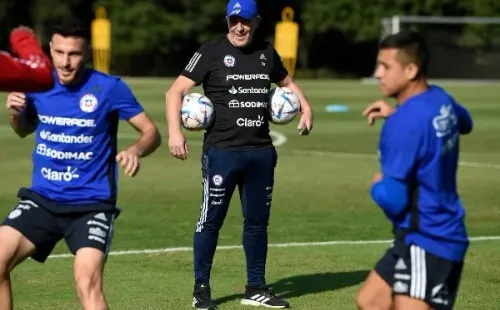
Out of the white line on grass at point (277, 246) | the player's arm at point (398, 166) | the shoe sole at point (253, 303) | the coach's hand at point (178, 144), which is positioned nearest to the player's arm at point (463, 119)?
the player's arm at point (398, 166)

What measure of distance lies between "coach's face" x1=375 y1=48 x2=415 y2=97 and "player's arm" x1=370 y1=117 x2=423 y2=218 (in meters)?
0.26

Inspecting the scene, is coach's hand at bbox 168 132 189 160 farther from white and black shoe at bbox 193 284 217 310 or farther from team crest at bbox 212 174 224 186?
white and black shoe at bbox 193 284 217 310

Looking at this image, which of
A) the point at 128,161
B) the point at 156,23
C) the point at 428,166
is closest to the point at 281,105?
the point at 128,161

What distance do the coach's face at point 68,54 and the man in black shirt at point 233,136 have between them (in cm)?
200

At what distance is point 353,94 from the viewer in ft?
132

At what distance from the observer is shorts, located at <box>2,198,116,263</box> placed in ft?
26.1

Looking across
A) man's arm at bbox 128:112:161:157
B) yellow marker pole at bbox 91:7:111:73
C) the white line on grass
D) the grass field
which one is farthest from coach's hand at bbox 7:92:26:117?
yellow marker pole at bbox 91:7:111:73

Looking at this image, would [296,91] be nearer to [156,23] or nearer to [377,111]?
[377,111]

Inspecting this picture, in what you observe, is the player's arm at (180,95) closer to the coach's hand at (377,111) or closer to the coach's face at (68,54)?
the coach's face at (68,54)

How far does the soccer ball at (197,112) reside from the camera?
10.1 m

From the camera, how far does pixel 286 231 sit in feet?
46.4

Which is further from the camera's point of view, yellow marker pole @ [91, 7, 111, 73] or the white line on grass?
yellow marker pole @ [91, 7, 111, 73]

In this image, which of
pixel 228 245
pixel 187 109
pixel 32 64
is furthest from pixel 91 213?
pixel 228 245

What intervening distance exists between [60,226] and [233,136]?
2.38 metres
